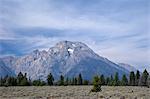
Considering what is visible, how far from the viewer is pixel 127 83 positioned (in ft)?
452

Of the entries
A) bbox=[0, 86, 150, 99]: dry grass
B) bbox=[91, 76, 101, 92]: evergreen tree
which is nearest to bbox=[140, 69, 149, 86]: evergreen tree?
bbox=[91, 76, 101, 92]: evergreen tree

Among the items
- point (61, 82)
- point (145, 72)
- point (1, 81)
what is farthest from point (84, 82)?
point (1, 81)

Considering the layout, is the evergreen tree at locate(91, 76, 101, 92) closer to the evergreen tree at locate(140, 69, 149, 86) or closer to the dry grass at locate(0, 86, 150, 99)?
the dry grass at locate(0, 86, 150, 99)

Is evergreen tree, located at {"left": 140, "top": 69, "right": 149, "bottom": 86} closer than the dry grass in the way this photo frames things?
No

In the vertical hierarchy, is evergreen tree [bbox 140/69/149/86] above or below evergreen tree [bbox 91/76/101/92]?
above

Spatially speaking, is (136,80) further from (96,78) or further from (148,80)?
(96,78)

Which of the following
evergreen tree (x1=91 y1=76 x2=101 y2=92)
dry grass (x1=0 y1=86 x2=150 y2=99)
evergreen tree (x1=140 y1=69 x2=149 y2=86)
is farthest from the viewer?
evergreen tree (x1=140 y1=69 x2=149 y2=86)

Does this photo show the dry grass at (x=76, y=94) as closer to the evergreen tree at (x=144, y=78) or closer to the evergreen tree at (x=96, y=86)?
the evergreen tree at (x=96, y=86)

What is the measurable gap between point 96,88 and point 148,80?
8349 centimetres

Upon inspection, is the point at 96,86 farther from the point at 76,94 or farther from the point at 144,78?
the point at 144,78

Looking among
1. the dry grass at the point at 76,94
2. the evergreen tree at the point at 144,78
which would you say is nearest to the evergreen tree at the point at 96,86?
the dry grass at the point at 76,94

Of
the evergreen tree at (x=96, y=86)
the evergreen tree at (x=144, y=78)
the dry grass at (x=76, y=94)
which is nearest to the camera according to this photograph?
the dry grass at (x=76, y=94)

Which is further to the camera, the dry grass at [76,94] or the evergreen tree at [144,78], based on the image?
the evergreen tree at [144,78]

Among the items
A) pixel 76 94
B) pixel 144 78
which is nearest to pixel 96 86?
pixel 76 94
